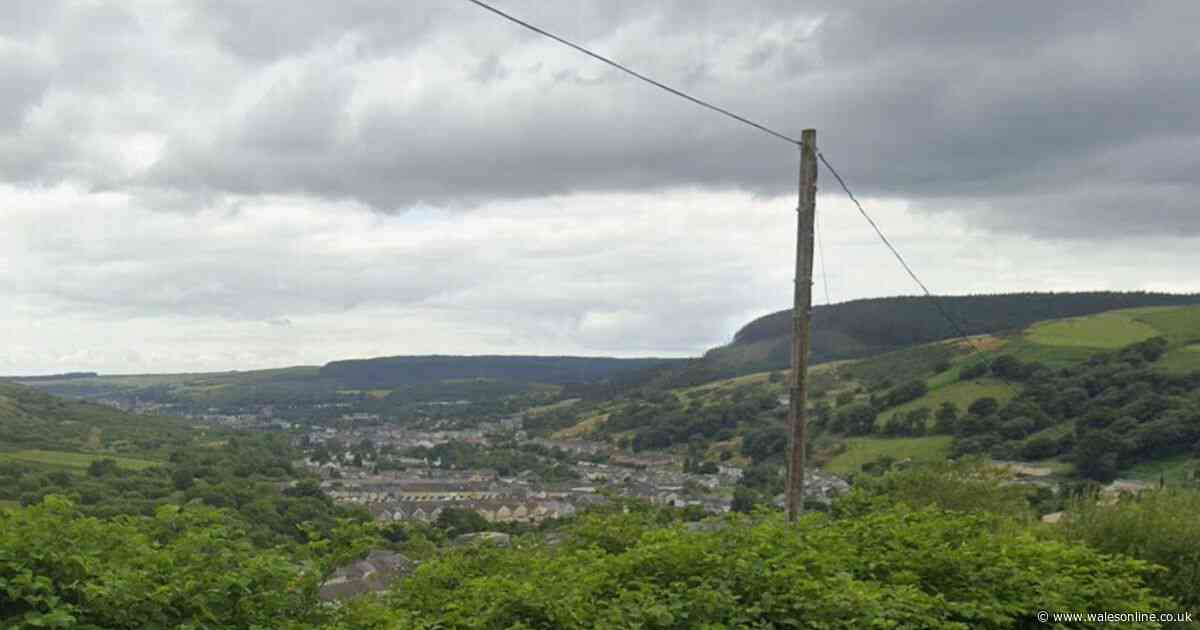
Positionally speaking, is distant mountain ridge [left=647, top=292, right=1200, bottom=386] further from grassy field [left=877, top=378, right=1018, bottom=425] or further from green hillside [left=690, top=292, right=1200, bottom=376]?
grassy field [left=877, top=378, right=1018, bottom=425]

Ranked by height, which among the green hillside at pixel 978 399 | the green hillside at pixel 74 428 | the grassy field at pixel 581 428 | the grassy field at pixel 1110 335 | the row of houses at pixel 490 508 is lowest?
the grassy field at pixel 581 428

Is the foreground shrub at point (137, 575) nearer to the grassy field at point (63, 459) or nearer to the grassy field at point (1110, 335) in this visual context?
the grassy field at point (63, 459)

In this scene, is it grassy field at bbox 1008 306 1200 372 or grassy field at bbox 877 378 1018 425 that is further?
grassy field at bbox 1008 306 1200 372

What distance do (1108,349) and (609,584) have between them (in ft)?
310

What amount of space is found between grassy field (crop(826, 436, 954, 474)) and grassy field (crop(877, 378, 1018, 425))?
6.25 m

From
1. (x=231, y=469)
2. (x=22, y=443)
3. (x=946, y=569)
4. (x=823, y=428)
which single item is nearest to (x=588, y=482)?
(x=823, y=428)

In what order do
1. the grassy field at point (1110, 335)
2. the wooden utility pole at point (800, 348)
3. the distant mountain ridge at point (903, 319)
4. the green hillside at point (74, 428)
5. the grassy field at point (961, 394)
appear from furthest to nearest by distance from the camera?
the distant mountain ridge at point (903, 319) → the grassy field at point (1110, 335) → the grassy field at point (961, 394) → the green hillside at point (74, 428) → the wooden utility pole at point (800, 348)

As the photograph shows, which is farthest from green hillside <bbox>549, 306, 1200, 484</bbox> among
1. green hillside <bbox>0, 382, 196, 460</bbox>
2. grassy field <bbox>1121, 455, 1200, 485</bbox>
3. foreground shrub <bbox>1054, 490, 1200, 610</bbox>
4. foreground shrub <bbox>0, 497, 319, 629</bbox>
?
foreground shrub <bbox>0, 497, 319, 629</bbox>

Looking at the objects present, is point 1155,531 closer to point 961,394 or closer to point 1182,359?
point 961,394

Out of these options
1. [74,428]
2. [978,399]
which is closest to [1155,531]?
[978,399]

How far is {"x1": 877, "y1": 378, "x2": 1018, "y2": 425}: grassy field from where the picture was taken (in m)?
81.0

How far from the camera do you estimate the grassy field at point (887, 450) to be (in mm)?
69188

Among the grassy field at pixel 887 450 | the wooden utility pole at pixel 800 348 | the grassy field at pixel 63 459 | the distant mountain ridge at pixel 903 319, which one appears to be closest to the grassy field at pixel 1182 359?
the grassy field at pixel 887 450

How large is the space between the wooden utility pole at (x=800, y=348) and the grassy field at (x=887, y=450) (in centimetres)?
5898
